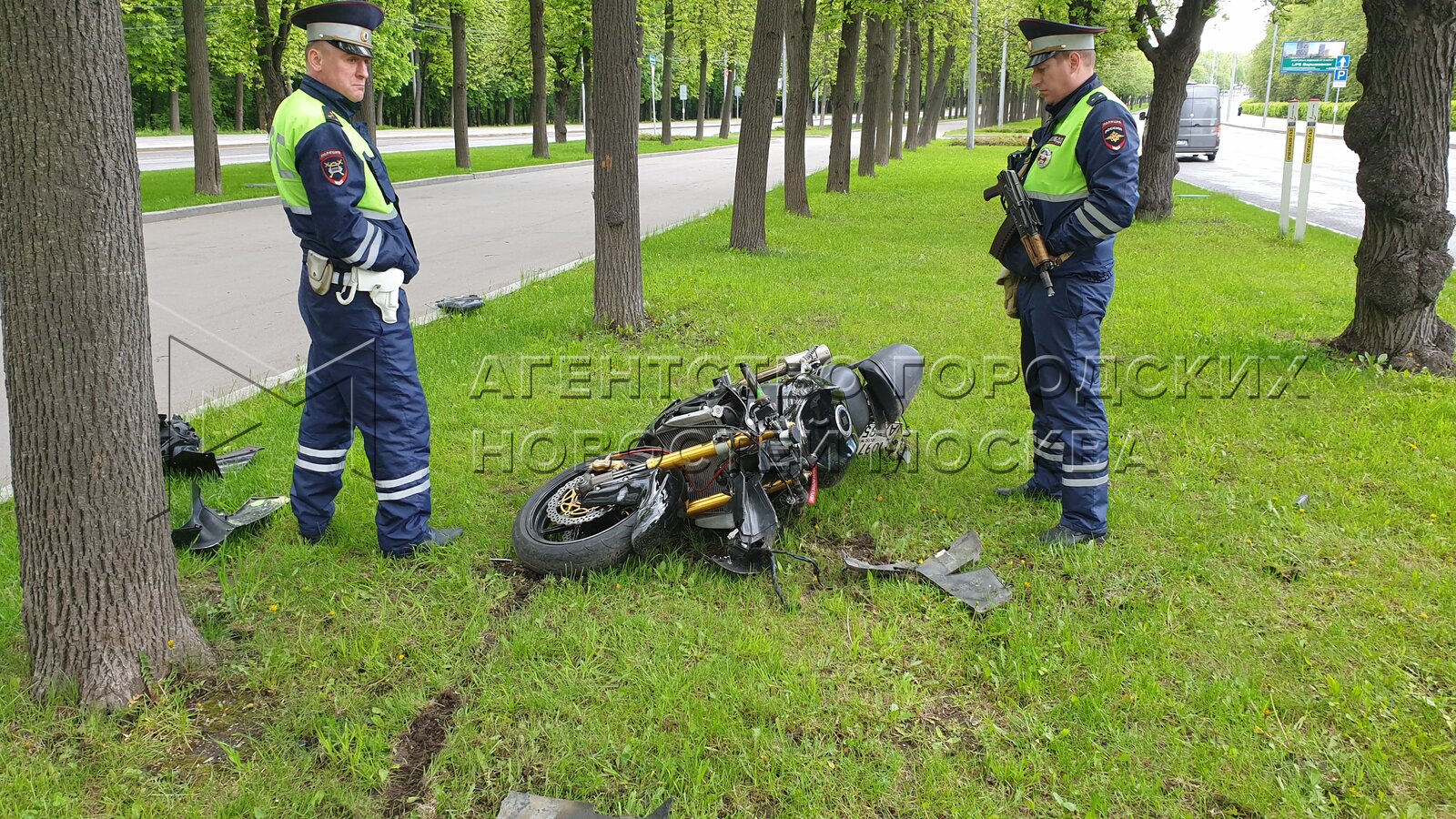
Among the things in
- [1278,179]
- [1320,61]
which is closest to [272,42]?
[1320,61]

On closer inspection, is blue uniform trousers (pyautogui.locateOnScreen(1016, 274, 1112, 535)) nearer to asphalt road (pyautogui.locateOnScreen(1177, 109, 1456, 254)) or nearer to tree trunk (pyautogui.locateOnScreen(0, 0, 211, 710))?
tree trunk (pyautogui.locateOnScreen(0, 0, 211, 710))

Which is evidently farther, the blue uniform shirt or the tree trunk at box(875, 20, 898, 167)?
the tree trunk at box(875, 20, 898, 167)

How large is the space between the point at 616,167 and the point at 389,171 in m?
20.7

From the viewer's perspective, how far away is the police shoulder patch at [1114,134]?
14.0ft

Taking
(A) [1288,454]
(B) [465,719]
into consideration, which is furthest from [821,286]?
(B) [465,719]

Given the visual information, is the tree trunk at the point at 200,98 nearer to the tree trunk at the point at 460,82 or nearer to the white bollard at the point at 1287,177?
the tree trunk at the point at 460,82

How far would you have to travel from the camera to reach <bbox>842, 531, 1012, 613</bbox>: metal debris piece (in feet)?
13.0

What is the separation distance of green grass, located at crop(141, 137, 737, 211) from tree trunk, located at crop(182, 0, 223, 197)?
357mm

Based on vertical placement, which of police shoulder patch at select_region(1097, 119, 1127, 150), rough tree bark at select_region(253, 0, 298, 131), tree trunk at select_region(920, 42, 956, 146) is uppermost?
tree trunk at select_region(920, 42, 956, 146)

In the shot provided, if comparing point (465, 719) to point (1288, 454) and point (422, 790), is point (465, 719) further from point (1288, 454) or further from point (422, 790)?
point (1288, 454)

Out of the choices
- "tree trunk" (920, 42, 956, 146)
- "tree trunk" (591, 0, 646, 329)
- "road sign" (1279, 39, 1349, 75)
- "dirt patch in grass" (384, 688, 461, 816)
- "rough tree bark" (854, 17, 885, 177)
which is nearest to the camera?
"dirt patch in grass" (384, 688, 461, 816)

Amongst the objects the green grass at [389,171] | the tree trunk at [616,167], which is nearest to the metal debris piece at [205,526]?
the tree trunk at [616,167]

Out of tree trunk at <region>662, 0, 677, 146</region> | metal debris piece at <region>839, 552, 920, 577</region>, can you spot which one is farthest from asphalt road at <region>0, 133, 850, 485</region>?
tree trunk at <region>662, 0, 677, 146</region>

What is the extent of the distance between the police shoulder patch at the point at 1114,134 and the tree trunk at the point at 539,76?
1031 inches
